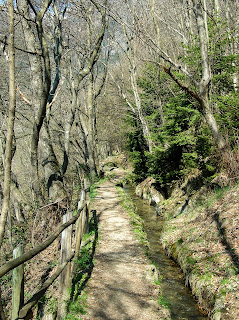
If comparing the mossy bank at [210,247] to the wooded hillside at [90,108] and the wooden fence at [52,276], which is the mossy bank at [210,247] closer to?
the wooded hillside at [90,108]

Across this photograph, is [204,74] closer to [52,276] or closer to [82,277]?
[82,277]

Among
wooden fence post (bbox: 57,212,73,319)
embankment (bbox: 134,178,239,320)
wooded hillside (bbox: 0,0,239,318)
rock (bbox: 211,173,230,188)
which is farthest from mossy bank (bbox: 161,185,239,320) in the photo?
wooden fence post (bbox: 57,212,73,319)

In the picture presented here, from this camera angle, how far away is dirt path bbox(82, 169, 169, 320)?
4.50m

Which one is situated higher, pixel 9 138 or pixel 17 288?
pixel 9 138

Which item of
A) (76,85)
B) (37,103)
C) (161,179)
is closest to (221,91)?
(161,179)

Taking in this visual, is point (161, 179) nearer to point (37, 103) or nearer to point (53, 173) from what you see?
point (53, 173)

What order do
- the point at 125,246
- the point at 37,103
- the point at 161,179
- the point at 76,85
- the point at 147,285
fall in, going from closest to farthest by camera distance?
the point at 147,285 < the point at 125,246 < the point at 37,103 < the point at 76,85 < the point at 161,179

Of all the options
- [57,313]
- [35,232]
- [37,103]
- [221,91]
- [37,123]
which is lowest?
[57,313]

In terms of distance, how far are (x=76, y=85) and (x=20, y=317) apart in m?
10.3

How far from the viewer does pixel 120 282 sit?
5.43m

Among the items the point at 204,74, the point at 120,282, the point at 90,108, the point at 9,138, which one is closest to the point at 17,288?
the point at 9,138

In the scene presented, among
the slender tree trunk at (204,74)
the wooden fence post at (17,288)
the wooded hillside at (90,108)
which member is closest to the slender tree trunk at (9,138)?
the wooded hillside at (90,108)

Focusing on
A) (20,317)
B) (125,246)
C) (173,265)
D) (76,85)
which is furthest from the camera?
(76,85)

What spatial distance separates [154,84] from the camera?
17.8 meters
